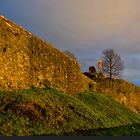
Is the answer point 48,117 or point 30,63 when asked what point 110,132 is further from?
point 30,63

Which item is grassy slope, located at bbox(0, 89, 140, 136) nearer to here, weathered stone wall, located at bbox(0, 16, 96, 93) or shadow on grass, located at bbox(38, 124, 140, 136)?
shadow on grass, located at bbox(38, 124, 140, 136)

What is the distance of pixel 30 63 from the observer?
21.2 m

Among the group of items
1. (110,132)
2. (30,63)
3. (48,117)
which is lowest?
(110,132)

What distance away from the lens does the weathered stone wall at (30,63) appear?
63.1ft

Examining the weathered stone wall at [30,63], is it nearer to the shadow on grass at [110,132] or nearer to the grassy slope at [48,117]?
the grassy slope at [48,117]

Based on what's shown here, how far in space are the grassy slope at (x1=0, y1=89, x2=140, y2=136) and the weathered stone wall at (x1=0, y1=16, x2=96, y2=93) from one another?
2.43ft

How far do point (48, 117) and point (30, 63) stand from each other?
5.07m

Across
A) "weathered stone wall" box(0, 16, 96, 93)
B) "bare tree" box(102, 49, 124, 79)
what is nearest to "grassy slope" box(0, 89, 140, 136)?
"weathered stone wall" box(0, 16, 96, 93)

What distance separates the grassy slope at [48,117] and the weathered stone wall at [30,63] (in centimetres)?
74

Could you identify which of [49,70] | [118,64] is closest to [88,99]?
[49,70]

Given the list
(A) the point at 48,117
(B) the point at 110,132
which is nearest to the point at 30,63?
(A) the point at 48,117

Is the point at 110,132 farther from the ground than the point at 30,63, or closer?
closer

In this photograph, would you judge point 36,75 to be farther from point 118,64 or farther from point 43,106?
point 118,64

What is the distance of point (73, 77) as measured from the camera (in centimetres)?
2616
